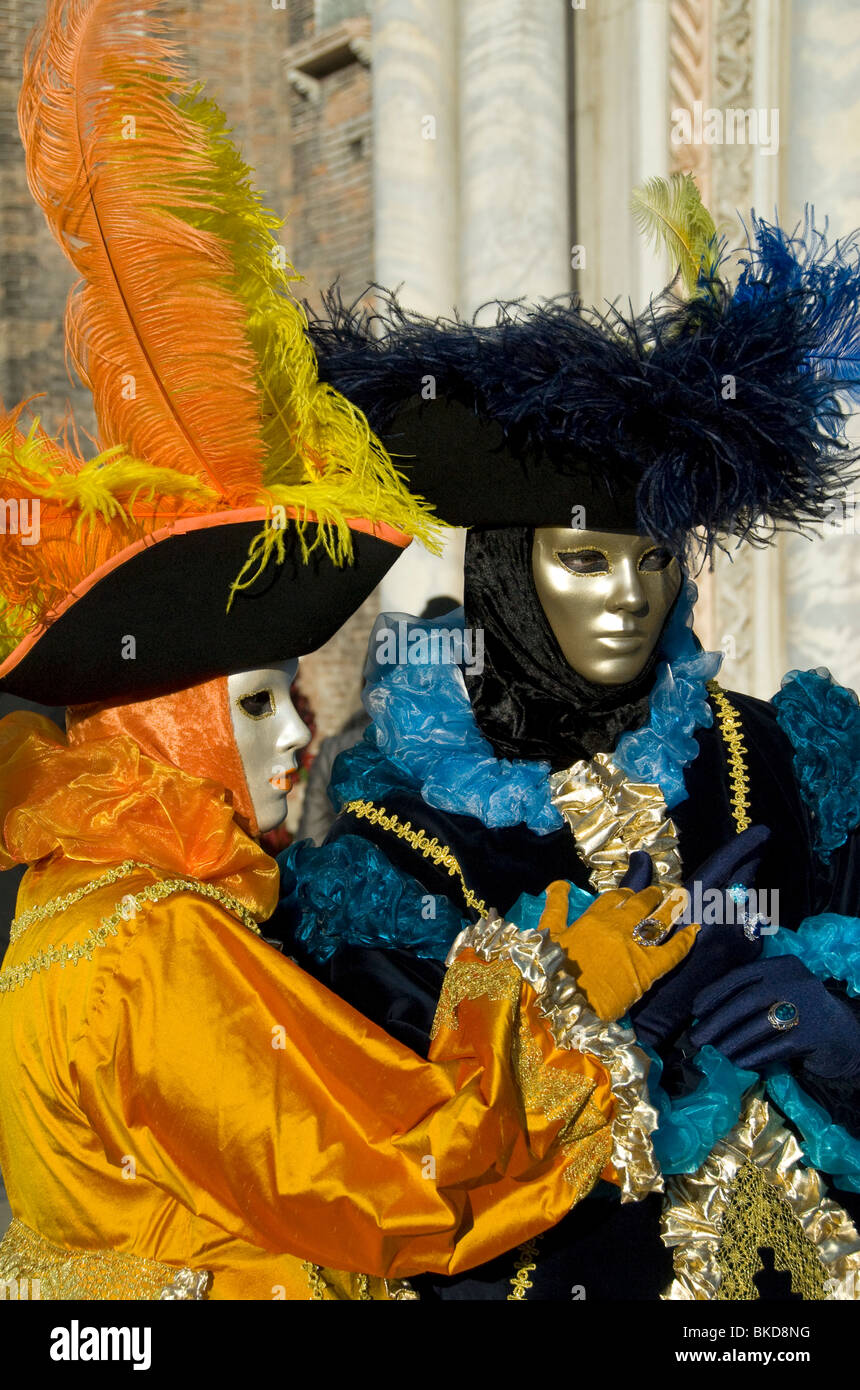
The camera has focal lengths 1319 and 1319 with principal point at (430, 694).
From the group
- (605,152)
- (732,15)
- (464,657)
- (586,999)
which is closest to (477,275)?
(605,152)

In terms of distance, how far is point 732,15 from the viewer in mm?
3889

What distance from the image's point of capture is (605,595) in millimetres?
2072

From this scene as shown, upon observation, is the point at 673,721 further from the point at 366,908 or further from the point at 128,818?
the point at 128,818

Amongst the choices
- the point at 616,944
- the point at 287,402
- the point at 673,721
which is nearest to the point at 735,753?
the point at 673,721

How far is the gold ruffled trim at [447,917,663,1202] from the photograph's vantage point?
1629 mm

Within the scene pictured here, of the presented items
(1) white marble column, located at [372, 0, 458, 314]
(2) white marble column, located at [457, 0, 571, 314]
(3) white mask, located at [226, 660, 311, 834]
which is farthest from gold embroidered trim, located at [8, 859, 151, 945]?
(1) white marble column, located at [372, 0, 458, 314]

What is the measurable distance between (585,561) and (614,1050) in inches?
31.6

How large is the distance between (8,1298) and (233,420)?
3.88 ft

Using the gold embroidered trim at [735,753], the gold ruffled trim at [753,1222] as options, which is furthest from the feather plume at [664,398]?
the gold ruffled trim at [753,1222]

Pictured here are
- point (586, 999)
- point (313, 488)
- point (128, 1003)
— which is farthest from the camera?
point (313, 488)

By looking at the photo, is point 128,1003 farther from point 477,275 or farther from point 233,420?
point 477,275

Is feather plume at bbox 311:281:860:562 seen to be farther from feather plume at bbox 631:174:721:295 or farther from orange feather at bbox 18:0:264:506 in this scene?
orange feather at bbox 18:0:264:506

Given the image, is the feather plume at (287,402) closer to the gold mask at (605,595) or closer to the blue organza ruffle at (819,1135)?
the gold mask at (605,595)

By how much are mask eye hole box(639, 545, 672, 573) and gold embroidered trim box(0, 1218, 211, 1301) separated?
1206 mm
